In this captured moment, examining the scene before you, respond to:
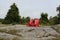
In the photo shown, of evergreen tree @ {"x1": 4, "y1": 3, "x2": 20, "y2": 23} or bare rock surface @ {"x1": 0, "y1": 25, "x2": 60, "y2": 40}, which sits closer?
bare rock surface @ {"x1": 0, "y1": 25, "x2": 60, "y2": 40}

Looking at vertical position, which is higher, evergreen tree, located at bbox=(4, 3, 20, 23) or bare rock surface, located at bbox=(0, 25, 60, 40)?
evergreen tree, located at bbox=(4, 3, 20, 23)

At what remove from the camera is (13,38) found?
16.1 meters

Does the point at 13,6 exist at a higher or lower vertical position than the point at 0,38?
higher

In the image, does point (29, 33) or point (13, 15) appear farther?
point (13, 15)

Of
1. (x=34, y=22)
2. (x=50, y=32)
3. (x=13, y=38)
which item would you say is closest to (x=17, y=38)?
(x=13, y=38)

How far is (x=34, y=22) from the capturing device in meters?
20.7

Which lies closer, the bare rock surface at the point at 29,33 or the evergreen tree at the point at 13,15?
the bare rock surface at the point at 29,33

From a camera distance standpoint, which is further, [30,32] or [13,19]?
[13,19]

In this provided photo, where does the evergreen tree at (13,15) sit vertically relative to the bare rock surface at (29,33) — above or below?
above

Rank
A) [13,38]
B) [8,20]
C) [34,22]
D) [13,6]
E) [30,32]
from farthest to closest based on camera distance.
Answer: [13,6]
[8,20]
[34,22]
[30,32]
[13,38]

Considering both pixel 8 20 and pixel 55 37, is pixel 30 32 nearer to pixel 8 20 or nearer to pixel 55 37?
pixel 55 37

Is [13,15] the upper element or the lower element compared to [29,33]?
upper

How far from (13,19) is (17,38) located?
16.8 metres

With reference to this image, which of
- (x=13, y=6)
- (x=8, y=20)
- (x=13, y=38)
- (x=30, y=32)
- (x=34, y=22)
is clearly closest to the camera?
(x=13, y=38)
